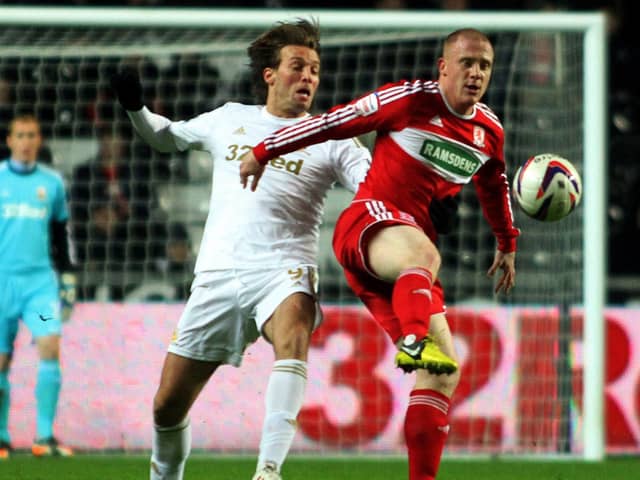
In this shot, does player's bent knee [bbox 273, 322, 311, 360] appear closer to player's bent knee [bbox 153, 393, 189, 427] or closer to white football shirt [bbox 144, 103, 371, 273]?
white football shirt [bbox 144, 103, 371, 273]

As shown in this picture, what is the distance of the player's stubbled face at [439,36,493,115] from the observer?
495cm

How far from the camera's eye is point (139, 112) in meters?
5.40

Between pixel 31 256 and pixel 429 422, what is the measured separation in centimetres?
452

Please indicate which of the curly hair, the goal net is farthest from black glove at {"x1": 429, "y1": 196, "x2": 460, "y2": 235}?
the goal net

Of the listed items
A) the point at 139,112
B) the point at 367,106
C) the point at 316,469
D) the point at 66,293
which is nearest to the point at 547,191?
the point at 367,106

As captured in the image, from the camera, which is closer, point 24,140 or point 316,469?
point 316,469

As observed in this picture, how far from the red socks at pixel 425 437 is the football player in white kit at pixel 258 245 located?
0.41m

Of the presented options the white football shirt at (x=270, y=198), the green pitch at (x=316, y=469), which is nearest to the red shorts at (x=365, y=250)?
the white football shirt at (x=270, y=198)

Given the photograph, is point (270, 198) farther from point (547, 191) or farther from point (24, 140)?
point (24, 140)

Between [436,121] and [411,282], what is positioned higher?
[436,121]

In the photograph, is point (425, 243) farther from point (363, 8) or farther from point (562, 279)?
point (363, 8)

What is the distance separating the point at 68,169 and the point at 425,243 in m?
5.79

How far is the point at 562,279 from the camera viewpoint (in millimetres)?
9102

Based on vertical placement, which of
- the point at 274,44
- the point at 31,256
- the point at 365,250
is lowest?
the point at 365,250
